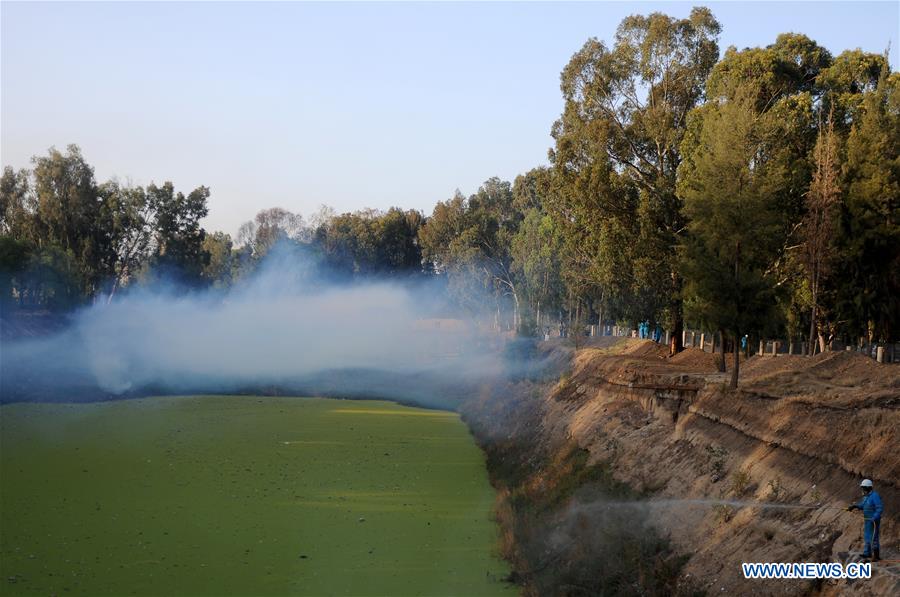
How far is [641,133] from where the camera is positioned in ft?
144

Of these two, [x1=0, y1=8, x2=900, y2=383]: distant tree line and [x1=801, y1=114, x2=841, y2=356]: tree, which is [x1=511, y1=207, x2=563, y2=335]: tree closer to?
[x1=0, y1=8, x2=900, y2=383]: distant tree line

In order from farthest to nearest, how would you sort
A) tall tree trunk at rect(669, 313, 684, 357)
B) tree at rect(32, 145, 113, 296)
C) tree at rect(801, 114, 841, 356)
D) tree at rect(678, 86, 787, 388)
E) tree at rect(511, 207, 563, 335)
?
tree at rect(32, 145, 113, 296) → tree at rect(511, 207, 563, 335) → tall tree trunk at rect(669, 313, 684, 357) → tree at rect(801, 114, 841, 356) → tree at rect(678, 86, 787, 388)

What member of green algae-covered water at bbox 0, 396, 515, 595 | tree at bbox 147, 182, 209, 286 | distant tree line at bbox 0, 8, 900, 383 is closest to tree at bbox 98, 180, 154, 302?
tree at bbox 147, 182, 209, 286

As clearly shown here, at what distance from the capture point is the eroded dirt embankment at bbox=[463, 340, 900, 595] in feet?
44.2

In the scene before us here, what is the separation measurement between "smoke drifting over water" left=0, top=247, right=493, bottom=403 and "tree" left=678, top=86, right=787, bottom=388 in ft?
109

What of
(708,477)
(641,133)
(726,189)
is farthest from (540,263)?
(708,477)

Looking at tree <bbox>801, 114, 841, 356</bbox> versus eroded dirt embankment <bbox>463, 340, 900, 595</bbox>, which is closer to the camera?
eroded dirt embankment <bbox>463, 340, 900, 595</bbox>

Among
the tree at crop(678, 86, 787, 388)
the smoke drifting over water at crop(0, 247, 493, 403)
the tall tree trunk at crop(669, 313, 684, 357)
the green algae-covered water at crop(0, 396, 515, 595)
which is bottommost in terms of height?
the green algae-covered water at crop(0, 396, 515, 595)

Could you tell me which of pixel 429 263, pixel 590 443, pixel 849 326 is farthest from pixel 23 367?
pixel 429 263

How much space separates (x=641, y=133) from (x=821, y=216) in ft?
36.2

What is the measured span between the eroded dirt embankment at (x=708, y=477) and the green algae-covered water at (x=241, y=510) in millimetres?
1578

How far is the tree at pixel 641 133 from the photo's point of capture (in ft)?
136

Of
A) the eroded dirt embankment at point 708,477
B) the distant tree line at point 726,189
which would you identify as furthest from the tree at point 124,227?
the eroded dirt embankment at point 708,477

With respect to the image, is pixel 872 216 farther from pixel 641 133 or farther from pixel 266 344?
pixel 266 344
